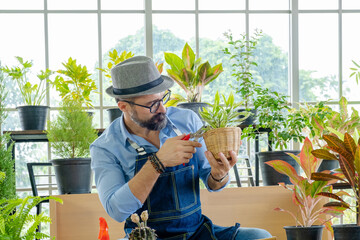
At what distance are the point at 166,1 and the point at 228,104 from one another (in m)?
3.56

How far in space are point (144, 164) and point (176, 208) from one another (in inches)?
11.6

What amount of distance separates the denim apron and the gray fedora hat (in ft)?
0.83

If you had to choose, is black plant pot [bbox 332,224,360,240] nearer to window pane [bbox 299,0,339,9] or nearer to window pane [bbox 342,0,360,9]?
window pane [bbox 299,0,339,9]

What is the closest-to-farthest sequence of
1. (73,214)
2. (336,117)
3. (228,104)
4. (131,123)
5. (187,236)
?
(228,104), (187,236), (131,123), (73,214), (336,117)

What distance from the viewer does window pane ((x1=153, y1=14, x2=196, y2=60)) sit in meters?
5.20

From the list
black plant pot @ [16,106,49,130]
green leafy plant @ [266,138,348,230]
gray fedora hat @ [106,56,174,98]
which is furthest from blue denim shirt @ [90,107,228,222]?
black plant pot @ [16,106,49,130]

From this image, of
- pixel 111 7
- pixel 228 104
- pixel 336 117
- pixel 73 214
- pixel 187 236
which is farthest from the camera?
pixel 111 7

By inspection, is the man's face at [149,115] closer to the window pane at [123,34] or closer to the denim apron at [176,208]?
the denim apron at [176,208]

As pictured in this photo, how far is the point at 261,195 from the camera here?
2803 millimetres

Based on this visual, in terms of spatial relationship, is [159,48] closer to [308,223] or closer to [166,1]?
[166,1]

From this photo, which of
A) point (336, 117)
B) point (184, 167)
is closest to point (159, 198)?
point (184, 167)

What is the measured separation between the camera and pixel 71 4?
514 centimetres

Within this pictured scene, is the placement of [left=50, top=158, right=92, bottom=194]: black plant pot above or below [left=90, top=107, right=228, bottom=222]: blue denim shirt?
below

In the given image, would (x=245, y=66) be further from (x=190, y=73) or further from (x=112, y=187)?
(x=112, y=187)
